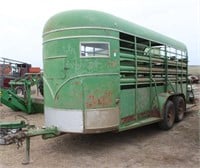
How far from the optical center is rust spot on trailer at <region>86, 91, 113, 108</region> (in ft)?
18.8

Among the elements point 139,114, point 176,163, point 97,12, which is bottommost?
point 176,163

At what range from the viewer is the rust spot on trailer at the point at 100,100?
574cm

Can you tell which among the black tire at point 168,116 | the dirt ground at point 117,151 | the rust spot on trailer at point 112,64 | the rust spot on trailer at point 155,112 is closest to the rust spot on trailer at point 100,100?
the rust spot on trailer at point 112,64

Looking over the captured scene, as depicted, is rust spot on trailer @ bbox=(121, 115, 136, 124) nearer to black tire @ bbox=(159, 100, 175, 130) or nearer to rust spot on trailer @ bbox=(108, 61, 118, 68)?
rust spot on trailer @ bbox=(108, 61, 118, 68)

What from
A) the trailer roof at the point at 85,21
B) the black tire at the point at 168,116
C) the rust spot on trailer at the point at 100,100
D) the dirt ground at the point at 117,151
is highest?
the trailer roof at the point at 85,21

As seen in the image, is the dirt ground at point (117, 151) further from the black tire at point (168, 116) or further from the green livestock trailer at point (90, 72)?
the green livestock trailer at point (90, 72)

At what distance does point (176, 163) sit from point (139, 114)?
1789 millimetres

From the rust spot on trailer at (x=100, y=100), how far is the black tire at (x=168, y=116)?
8.22 ft

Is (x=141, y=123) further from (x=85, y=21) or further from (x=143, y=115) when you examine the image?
(x=85, y=21)

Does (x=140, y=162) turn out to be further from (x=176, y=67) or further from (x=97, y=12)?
(x=176, y=67)

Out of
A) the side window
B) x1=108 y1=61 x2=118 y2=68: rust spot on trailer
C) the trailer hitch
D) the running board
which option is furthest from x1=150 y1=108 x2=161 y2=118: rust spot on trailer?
the trailer hitch

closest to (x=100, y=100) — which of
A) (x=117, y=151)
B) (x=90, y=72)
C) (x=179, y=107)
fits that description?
(x=90, y=72)

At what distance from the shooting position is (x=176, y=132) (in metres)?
7.85

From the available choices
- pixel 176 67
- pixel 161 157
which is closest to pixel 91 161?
pixel 161 157
